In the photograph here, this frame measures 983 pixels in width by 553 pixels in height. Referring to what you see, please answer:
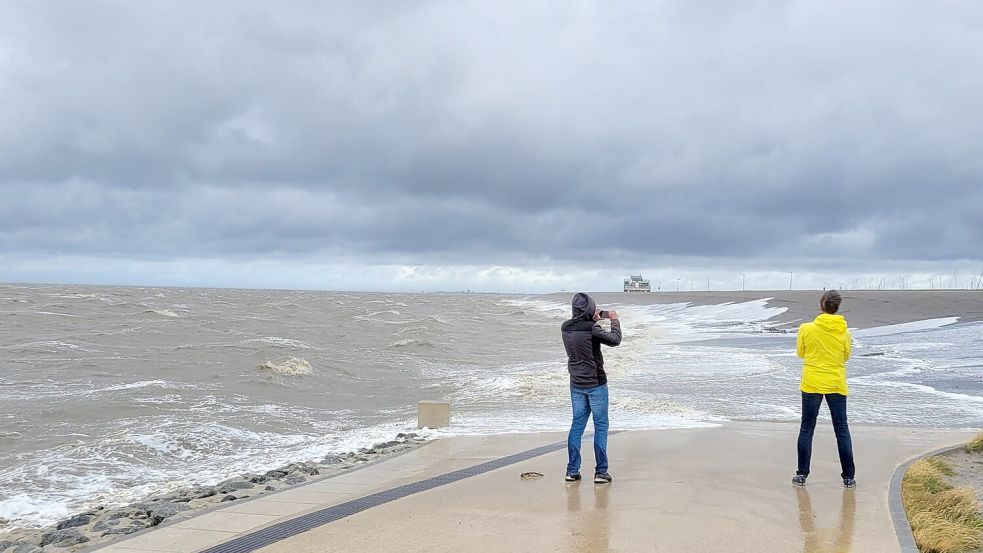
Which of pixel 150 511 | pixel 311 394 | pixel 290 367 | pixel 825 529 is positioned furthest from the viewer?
pixel 290 367

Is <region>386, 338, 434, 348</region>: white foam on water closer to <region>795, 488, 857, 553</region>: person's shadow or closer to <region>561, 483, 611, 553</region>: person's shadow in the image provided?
<region>561, 483, 611, 553</region>: person's shadow

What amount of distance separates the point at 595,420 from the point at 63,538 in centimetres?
492

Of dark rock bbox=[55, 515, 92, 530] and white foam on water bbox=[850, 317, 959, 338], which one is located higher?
white foam on water bbox=[850, 317, 959, 338]

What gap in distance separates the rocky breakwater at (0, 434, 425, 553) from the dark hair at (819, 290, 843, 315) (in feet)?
17.5

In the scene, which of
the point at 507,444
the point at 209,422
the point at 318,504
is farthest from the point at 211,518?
the point at 209,422

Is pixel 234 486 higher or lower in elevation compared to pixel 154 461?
higher

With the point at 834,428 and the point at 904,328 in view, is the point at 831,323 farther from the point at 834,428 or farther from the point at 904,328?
the point at 904,328

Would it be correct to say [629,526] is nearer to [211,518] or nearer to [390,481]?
[390,481]

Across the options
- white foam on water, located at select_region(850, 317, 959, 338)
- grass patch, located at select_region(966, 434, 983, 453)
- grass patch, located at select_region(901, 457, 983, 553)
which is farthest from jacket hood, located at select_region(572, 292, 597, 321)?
white foam on water, located at select_region(850, 317, 959, 338)

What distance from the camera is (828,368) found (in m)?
6.83

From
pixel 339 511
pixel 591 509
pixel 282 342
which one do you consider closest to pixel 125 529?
pixel 339 511

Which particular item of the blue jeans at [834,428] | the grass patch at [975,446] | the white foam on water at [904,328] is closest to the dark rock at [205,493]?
the blue jeans at [834,428]

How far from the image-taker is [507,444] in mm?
9742

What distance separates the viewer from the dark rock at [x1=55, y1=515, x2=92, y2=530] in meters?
7.14
